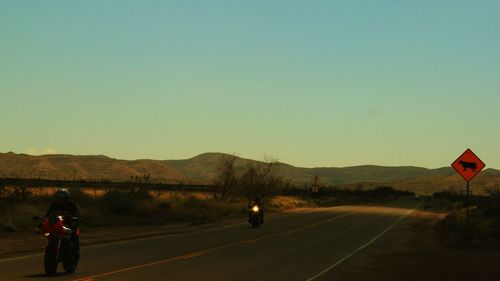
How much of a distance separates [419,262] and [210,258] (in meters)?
6.07

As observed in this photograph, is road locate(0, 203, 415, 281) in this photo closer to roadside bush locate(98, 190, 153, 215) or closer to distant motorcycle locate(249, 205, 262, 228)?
distant motorcycle locate(249, 205, 262, 228)

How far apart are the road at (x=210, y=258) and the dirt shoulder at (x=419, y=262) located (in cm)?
55

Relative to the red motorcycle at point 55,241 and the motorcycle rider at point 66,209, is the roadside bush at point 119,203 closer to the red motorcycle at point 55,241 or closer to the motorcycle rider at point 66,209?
the motorcycle rider at point 66,209

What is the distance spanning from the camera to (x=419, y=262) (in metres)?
20.2

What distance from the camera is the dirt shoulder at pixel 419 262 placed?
16719mm

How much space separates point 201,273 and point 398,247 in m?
12.2

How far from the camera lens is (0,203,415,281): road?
599 inches

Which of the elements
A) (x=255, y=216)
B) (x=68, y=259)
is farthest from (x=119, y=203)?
(x=68, y=259)

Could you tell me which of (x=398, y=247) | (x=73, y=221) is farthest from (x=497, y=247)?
(x=73, y=221)

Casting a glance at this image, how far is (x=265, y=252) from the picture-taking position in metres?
21.5

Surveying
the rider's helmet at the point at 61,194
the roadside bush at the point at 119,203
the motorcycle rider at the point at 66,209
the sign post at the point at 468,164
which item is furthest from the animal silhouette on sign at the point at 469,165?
the rider's helmet at the point at 61,194

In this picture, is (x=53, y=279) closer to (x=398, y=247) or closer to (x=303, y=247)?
(x=303, y=247)

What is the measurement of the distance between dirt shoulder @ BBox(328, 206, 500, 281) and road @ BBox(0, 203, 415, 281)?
552 millimetres

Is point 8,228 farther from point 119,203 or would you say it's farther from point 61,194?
point 61,194
